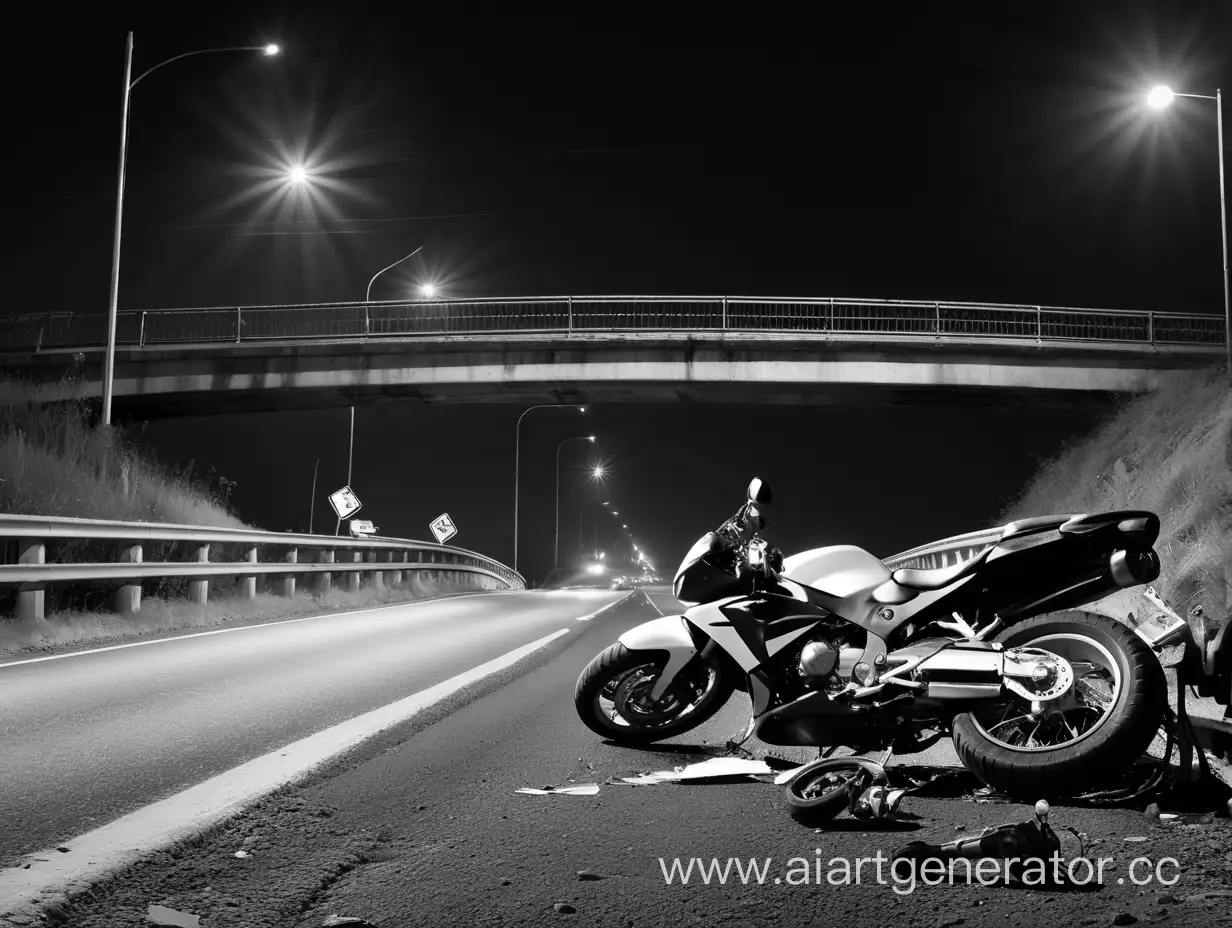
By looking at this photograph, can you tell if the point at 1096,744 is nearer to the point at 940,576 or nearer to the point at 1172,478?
the point at 940,576

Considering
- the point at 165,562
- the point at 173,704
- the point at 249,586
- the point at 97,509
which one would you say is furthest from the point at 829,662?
the point at 97,509

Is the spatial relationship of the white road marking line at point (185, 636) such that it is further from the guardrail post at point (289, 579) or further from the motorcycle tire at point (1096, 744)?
the motorcycle tire at point (1096, 744)

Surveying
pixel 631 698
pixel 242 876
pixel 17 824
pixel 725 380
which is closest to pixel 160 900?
pixel 242 876

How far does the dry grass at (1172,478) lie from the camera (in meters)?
9.78

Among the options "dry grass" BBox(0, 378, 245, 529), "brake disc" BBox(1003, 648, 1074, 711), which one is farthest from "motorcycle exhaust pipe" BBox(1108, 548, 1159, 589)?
"dry grass" BBox(0, 378, 245, 529)

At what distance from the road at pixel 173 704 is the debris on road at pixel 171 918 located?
74 centimetres

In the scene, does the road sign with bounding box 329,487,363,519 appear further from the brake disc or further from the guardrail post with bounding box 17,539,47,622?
the brake disc

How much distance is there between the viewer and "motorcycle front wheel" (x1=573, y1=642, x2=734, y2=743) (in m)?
5.35

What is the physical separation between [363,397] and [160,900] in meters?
39.3

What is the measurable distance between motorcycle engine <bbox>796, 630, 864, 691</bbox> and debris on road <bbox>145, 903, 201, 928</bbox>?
2.56 metres

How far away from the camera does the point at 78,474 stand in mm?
15852

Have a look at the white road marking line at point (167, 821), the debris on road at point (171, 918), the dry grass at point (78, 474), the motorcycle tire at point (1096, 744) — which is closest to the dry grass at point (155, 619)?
the dry grass at point (78, 474)

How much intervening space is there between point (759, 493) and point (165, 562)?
32.1ft

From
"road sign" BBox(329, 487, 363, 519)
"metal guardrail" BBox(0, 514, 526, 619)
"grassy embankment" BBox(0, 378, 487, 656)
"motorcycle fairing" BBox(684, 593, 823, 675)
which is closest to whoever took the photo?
"motorcycle fairing" BBox(684, 593, 823, 675)
